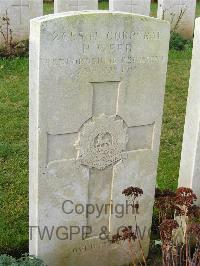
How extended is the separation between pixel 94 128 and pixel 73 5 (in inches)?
259

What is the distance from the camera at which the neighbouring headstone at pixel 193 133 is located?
3.87 meters

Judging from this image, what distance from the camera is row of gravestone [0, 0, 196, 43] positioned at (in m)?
9.27

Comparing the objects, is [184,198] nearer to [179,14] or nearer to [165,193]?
[165,193]

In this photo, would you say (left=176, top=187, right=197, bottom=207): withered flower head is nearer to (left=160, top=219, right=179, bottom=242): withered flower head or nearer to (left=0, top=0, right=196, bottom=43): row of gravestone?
(left=160, top=219, right=179, bottom=242): withered flower head

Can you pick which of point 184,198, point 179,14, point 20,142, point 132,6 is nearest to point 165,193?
point 184,198

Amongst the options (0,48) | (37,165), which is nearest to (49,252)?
(37,165)

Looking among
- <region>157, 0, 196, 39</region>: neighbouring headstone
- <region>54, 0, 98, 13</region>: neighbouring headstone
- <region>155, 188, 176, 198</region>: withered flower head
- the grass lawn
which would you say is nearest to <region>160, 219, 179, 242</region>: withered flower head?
<region>155, 188, 176, 198</region>: withered flower head

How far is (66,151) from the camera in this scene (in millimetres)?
3586

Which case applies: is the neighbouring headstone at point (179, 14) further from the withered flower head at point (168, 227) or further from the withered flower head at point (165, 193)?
the withered flower head at point (168, 227)

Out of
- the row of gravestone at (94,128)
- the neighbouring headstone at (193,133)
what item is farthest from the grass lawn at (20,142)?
the neighbouring headstone at (193,133)

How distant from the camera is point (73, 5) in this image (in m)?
9.80

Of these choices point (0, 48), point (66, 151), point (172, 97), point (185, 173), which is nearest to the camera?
point (66, 151)

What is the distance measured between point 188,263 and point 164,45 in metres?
1.50

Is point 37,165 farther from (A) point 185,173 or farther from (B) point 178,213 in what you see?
(A) point 185,173
